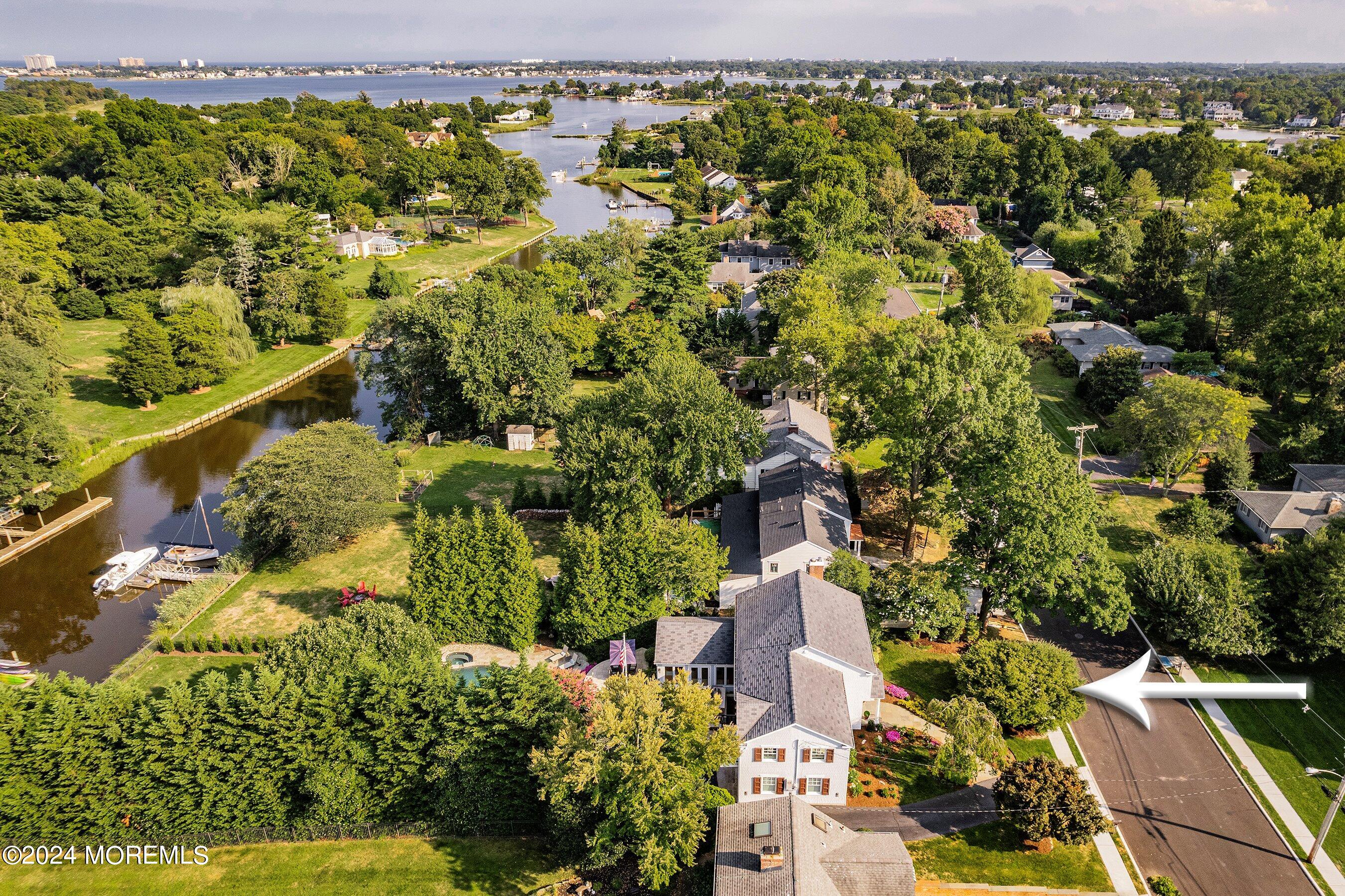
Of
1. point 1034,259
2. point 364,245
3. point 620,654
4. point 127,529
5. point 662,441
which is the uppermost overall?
point 364,245

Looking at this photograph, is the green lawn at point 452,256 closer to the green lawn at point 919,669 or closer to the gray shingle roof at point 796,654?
the gray shingle roof at point 796,654

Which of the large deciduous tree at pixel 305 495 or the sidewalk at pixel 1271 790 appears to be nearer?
the sidewalk at pixel 1271 790

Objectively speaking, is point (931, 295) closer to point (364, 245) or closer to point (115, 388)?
point (364, 245)

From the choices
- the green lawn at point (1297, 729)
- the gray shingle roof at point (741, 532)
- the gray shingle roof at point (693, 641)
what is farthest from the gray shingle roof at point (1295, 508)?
the gray shingle roof at point (693, 641)

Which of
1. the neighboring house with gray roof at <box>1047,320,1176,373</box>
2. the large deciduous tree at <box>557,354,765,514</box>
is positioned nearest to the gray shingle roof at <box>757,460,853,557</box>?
the large deciduous tree at <box>557,354,765,514</box>

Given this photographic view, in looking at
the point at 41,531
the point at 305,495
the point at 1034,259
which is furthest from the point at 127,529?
the point at 1034,259

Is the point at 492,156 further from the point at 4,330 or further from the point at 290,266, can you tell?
the point at 4,330
